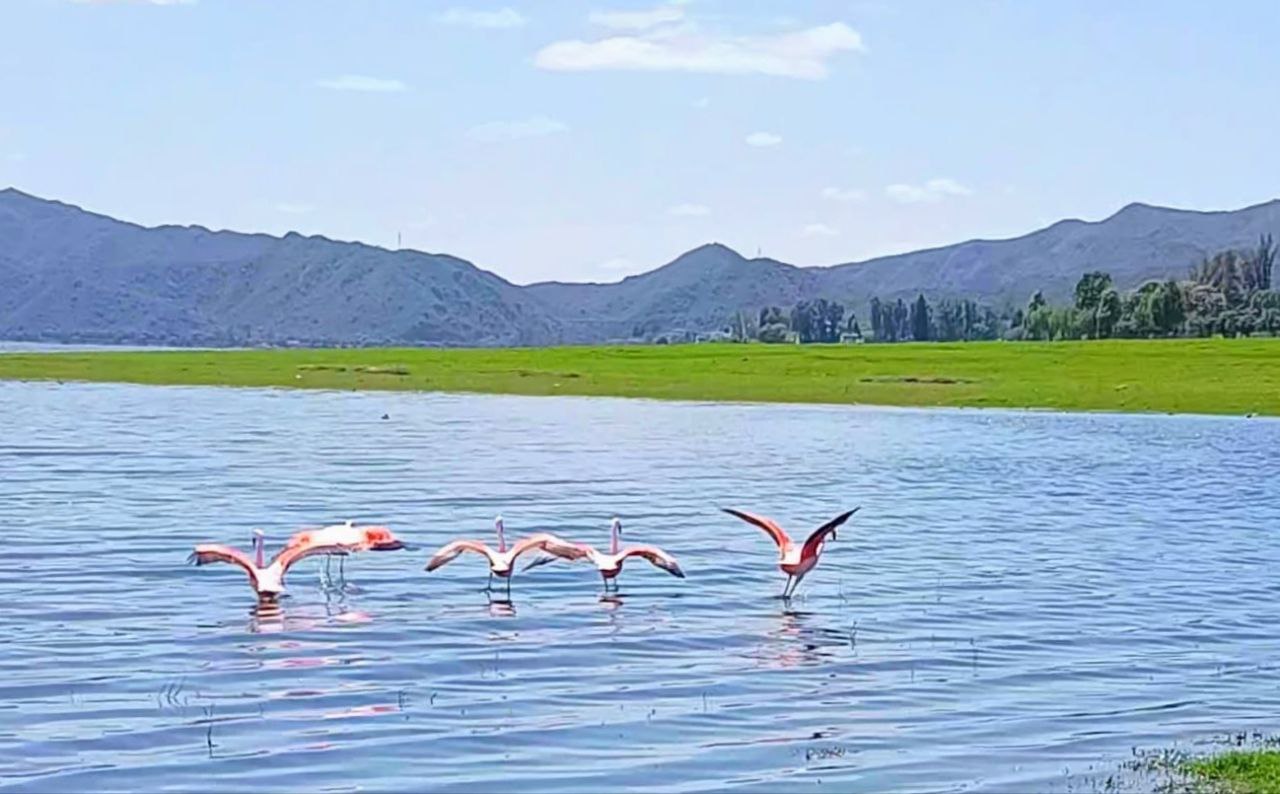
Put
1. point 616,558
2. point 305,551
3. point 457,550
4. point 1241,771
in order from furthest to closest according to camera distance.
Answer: point 457,550
point 616,558
point 305,551
point 1241,771

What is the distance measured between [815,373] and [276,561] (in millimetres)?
70664

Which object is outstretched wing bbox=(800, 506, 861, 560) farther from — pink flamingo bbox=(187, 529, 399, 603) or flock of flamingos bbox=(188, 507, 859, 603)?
pink flamingo bbox=(187, 529, 399, 603)

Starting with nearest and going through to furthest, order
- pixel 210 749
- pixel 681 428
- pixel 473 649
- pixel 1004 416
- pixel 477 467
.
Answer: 1. pixel 210 749
2. pixel 473 649
3. pixel 477 467
4. pixel 681 428
5. pixel 1004 416

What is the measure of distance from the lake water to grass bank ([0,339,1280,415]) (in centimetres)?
3173

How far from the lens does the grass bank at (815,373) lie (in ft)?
248

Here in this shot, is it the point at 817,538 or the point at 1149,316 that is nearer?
the point at 817,538

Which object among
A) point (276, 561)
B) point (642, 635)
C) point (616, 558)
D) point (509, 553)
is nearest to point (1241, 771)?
point (642, 635)

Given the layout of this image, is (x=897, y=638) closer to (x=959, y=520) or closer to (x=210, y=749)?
(x=210, y=749)

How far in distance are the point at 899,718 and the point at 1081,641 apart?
476 cm

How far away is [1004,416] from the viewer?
221ft

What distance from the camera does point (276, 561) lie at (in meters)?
22.0

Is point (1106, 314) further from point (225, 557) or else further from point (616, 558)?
point (225, 557)

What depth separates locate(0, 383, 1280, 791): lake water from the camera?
48.2 ft

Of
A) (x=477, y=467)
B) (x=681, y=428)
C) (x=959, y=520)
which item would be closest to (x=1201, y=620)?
(x=959, y=520)
